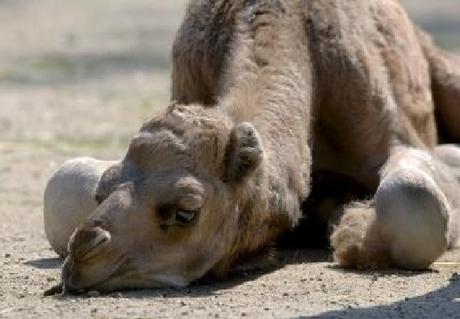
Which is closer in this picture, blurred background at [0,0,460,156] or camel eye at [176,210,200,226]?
camel eye at [176,210,200,226]

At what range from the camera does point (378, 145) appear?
8.62m

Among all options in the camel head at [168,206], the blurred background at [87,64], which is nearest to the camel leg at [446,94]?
the camel head at [168,206]

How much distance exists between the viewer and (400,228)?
7.77 meters

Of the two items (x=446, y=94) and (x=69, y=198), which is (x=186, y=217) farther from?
(x=446, y=94)

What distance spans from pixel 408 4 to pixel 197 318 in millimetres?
15225

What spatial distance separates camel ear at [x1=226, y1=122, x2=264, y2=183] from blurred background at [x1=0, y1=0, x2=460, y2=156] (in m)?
5.25

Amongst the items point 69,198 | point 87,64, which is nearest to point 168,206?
point 69,198

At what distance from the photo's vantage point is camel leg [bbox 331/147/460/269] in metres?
7.78

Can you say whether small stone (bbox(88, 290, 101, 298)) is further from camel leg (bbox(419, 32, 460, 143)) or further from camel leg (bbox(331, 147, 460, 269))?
camel leg (bbox(419, 32, 460, 143))

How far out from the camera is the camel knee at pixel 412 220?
7770mm

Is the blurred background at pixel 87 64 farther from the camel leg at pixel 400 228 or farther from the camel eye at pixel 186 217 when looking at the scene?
the camel eye at pixel 186 217

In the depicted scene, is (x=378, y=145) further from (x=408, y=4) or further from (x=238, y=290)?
(x=408, y=4)

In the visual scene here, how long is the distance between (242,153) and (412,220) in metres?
1.04

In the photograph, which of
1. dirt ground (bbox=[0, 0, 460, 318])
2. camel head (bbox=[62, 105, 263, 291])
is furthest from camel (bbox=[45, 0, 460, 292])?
dirt ground (bbox=[0, 0, 460, 318])
